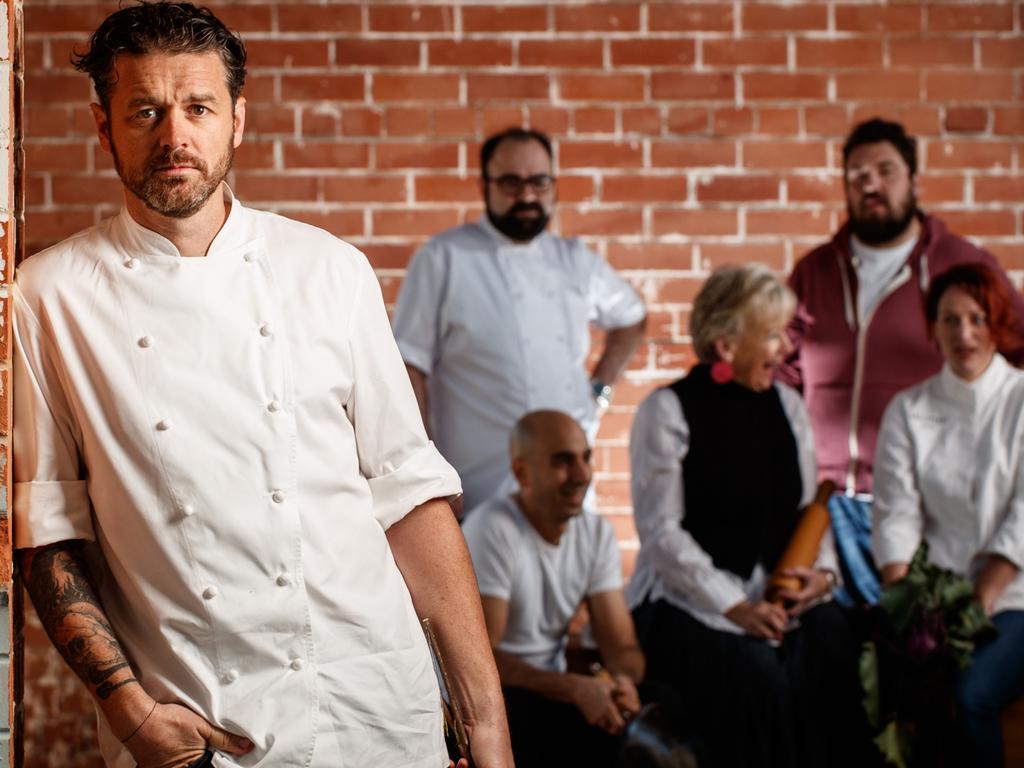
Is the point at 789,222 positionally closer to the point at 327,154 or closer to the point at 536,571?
the point at 327,154

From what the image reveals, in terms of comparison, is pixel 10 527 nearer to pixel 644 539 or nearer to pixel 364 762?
pixel 364 762

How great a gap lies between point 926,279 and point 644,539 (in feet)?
3.52

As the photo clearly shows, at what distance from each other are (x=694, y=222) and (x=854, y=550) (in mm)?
1129

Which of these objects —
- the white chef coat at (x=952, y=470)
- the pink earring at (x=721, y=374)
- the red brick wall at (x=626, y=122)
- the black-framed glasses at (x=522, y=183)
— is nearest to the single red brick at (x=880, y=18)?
the red brick wall at (x=626, y=122)

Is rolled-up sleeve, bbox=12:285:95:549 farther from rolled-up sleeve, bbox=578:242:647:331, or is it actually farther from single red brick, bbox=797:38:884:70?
single red brick, bbox=797:38:884:70

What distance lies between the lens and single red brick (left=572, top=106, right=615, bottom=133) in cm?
409

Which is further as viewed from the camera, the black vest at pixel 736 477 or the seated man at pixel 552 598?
the black vest at pixel 736 477

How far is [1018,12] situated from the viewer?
4.16m

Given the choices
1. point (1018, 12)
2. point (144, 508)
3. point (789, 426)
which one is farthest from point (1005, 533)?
point (144, 508)

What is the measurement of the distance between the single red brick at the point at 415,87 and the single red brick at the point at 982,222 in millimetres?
1471

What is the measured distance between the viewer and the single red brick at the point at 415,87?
13.3 ft

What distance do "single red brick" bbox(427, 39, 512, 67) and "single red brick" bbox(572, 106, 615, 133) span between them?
9.9 inches

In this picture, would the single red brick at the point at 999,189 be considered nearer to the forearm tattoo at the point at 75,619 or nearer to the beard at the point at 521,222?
the beard at the point at 521,222

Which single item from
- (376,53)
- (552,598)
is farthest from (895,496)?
(376,53)
